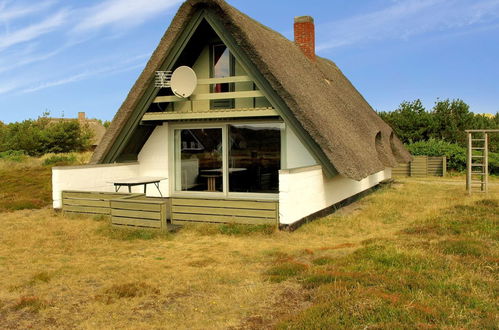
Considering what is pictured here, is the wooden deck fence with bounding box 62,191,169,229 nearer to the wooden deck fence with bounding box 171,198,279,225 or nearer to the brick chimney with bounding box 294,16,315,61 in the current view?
the wooden deck fence with bounding box 171,198,279,225

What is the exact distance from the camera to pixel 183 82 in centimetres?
1127

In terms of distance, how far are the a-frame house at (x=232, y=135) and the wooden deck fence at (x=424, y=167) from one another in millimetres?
11662

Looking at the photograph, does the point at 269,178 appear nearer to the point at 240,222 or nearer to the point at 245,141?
the point at 245,141

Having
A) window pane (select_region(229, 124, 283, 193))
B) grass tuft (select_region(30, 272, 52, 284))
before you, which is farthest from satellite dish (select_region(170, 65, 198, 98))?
grass tuft (select_region(30, 272, 52, 284))

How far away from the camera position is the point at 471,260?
636 centimetres

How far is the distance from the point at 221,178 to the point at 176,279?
20.8 feet

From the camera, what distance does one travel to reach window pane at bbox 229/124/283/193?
11.7m

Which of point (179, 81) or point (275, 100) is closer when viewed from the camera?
point (275, 100)

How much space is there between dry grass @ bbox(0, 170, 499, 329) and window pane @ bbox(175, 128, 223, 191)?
332 centimetres

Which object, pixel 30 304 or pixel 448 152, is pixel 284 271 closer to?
pixel 30 304

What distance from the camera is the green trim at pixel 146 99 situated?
1080cm

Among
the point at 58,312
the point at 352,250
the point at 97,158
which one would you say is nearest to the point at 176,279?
the point at 58,312

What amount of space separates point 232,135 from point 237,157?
63 cm

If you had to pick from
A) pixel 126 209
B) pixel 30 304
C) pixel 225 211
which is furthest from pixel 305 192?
pixel 30 304
